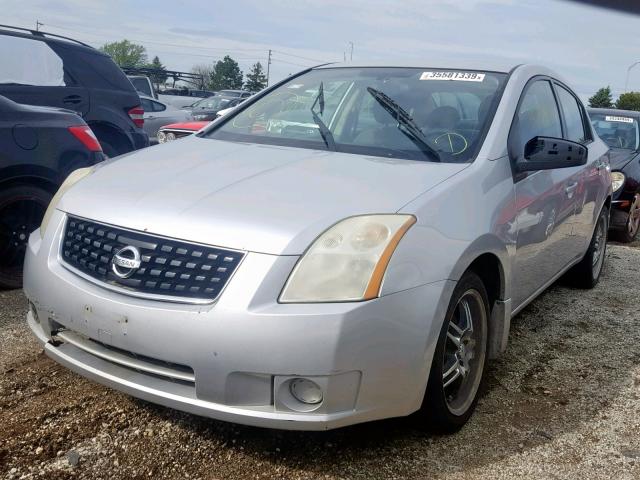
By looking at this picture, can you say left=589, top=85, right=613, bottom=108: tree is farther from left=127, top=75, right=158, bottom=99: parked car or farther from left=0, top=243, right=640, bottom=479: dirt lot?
left=0, top=243, right=640, bottom=479: dirt lot

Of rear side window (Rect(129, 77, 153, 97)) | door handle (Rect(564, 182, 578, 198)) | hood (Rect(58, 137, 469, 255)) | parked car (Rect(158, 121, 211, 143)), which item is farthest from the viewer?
rear side window (Rect(129, 77, 153, 97))

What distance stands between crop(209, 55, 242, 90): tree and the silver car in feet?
296

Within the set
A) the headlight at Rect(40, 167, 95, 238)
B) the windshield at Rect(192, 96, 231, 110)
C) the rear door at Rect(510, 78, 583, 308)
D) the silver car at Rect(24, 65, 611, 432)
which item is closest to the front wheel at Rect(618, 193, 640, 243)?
the rear door at Rect(510, 78, 583, 308)

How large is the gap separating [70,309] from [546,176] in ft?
8.17

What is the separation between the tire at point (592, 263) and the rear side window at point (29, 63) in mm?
5469

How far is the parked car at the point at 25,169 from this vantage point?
14.0 feet

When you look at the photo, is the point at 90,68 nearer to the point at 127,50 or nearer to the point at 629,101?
the point at 629,101

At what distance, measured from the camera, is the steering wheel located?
3031 millimetres

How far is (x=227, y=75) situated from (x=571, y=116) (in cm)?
9290

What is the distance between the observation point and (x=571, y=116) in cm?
454

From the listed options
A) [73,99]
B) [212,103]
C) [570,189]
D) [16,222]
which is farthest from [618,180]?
[212,103]

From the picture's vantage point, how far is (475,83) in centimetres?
346

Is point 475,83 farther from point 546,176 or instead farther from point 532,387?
point 532,387

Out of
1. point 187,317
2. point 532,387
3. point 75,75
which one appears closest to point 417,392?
point 187,317
